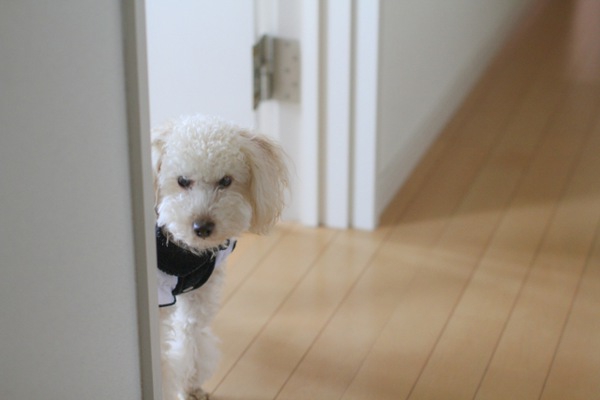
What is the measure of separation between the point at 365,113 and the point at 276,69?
0.92ft

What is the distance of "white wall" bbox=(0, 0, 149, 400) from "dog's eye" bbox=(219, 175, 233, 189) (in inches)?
13.7

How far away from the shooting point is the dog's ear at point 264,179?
1719 millimetres

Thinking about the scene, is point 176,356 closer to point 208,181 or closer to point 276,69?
point 208,181

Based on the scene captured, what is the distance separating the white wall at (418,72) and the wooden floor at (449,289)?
0.09 m

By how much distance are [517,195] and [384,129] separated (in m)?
0.51

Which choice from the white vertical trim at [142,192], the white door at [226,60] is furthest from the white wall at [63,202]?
the white door at [226,60]

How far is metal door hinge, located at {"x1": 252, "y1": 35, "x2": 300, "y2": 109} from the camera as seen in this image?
8.44 feet

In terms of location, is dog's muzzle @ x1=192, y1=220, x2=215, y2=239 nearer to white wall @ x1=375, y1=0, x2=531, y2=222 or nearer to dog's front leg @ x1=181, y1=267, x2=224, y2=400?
dog's front leg @ x1=181, y1=267, x2=224, y2=400

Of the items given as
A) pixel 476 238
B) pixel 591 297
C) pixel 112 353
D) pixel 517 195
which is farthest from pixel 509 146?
pixel 112 353

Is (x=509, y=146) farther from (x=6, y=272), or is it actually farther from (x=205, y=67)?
(x=6, y=272)

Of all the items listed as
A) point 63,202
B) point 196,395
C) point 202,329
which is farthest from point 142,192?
point 196,395

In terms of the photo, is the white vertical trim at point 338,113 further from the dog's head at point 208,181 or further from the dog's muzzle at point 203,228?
the dog's muzzle at point 203,228

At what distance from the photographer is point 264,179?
1724mm

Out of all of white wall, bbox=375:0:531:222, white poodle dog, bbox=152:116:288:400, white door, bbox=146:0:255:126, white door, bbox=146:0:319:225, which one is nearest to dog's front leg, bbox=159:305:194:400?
white poodle dog, bbox=152:116:288:400
